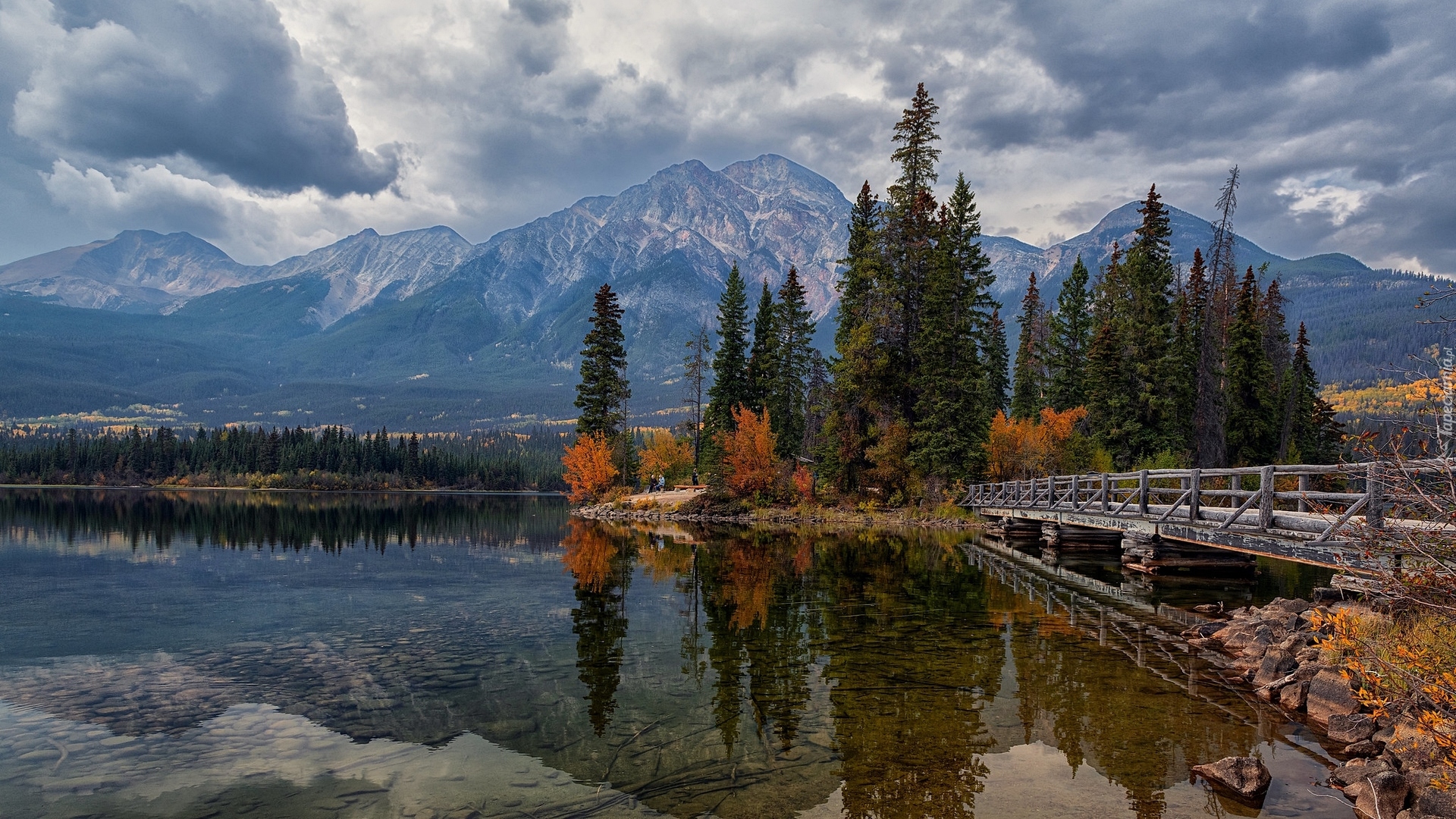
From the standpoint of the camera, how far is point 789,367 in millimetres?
66562

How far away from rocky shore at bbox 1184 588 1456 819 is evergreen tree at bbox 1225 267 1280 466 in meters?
40.6

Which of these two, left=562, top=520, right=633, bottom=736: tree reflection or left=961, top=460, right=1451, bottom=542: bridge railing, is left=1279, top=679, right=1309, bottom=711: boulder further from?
left=562, top=520, right=633, bottom=736: tree reflection

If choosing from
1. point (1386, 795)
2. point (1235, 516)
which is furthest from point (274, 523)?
point (1386, 795)

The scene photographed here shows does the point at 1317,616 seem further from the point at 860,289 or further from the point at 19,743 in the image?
the point at 860,289

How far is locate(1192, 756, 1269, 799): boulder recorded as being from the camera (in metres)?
7.95

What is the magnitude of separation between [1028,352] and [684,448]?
37454 mm

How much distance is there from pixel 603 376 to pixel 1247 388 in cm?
4941

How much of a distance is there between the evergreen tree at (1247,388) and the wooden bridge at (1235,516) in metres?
20.5

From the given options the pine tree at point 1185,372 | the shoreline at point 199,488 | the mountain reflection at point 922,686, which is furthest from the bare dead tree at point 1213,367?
the shoreline at point 199,488

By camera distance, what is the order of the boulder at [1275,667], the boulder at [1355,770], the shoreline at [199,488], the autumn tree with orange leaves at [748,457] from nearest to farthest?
the boulder at [1355,770], the boulder at [1275,667], the autumn tree with orange leaves at [748,457], the shoreline at [199,488]

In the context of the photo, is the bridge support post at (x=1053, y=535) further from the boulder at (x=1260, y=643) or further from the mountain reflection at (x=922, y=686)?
the boulder at (x=1260, y=643)

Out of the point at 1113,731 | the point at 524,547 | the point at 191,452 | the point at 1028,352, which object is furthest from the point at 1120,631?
the point at 191,452

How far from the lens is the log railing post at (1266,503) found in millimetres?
14266

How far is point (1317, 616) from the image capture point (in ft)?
30.1
